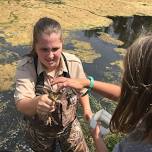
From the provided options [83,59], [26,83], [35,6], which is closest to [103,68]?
[83,59]

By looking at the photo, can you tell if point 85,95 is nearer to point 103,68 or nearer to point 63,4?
point 103,68

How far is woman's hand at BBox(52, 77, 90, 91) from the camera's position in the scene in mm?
2098

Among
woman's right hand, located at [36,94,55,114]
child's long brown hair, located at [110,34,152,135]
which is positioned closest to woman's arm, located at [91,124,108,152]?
woman's right hand, located at [36,94,55,114]

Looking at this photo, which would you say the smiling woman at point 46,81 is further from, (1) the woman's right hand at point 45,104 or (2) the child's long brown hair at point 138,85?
(2) the child's long brown hair at point 138,85

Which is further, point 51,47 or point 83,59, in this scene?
point 83,59

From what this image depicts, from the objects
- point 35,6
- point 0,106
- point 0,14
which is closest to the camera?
point 0,106

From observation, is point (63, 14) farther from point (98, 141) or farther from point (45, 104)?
point (98, 141)

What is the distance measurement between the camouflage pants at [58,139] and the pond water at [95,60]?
87 cm

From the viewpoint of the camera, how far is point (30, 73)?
7.82ft

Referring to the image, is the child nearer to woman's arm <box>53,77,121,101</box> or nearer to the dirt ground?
woman's arm <box>53,77,121,101</box>

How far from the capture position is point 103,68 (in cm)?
522

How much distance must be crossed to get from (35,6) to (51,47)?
491 centimetres

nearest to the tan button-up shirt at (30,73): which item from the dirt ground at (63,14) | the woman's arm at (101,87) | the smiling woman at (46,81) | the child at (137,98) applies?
the smiling woman at (46,81)

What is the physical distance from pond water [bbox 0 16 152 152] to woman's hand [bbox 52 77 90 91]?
470 mm
